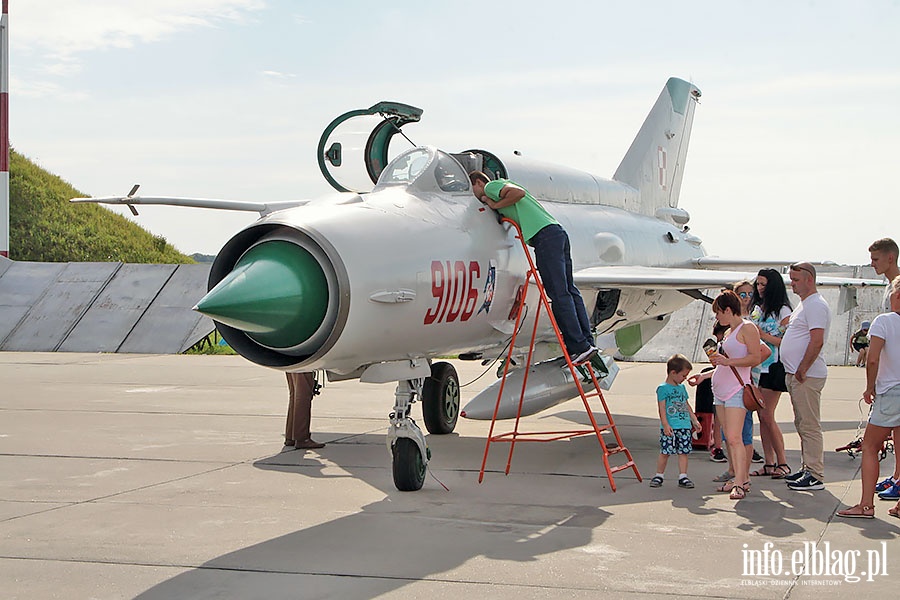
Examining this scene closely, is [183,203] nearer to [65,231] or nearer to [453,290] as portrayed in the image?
[453,290]

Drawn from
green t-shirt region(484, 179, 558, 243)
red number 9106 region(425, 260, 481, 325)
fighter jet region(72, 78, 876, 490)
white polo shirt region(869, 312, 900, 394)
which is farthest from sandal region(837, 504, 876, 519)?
green t-shirt region(484, 179, 558, 243)

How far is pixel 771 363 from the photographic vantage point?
8.24 metres

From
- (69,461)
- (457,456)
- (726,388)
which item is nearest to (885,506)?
(726,388)

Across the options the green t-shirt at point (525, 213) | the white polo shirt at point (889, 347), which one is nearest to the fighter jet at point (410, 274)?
the green t-shirt at point (525, 213)

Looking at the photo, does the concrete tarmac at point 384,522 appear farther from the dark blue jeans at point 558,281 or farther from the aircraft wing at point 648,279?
the aircraft wing at point 648,279

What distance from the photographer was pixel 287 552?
18.5 ft

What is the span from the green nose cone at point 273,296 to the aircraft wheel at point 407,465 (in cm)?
156

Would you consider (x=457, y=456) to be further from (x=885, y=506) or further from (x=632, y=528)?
(x=885, y=506)

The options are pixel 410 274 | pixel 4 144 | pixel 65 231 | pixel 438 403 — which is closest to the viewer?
pixel 410 274

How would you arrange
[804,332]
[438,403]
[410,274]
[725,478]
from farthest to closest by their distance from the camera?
[438,403] → [725,478] → [804,332] → [410,274]

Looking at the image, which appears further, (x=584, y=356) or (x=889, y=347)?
(x=584, y=356)

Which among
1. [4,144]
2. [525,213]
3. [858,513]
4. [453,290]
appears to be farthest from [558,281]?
[4,144]

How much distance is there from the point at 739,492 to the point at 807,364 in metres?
1.08

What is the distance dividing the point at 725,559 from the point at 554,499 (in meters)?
1.90
